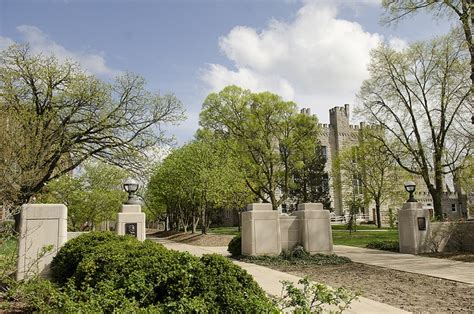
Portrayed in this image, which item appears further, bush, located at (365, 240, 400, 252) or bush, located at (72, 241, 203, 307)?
bush, located at (365, 240, 400, 252)

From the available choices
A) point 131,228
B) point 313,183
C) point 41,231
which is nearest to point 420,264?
point 131,228

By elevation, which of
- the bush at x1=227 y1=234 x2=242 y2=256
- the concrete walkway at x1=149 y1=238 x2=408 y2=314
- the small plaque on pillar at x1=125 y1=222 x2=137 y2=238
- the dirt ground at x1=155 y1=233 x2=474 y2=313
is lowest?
the dirt ground at x1=155 y1=233 x2=474 y2=313

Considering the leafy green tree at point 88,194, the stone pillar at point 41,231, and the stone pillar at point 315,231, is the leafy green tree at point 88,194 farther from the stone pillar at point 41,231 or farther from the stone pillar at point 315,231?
the stone pillar at point 315,231

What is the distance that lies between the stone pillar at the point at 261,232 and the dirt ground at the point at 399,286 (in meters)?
1.72

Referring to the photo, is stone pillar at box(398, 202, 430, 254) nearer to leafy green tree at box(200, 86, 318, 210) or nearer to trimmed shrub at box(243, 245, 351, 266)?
trimmed shrub at box(243, 245, 351, 266)

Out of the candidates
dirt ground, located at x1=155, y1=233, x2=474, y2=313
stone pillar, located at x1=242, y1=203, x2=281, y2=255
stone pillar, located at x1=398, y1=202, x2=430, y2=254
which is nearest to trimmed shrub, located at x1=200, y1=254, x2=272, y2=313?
dirt ground, located at x1=155, y1=233, x2=474, y2=313

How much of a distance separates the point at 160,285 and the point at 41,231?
5.39 metres

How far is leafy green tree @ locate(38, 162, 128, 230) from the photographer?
979 inches

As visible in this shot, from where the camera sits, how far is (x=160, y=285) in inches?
211

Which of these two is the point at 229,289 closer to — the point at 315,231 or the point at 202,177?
the point at 315,231

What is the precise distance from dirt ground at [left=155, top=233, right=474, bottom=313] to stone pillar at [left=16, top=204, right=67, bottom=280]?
6.18 meters

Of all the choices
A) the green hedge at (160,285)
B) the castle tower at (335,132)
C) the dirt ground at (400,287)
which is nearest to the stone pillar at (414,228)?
the dirt ground at (400,287)

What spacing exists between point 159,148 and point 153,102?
2590 millimetres

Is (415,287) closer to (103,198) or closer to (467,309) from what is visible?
(467,309)
